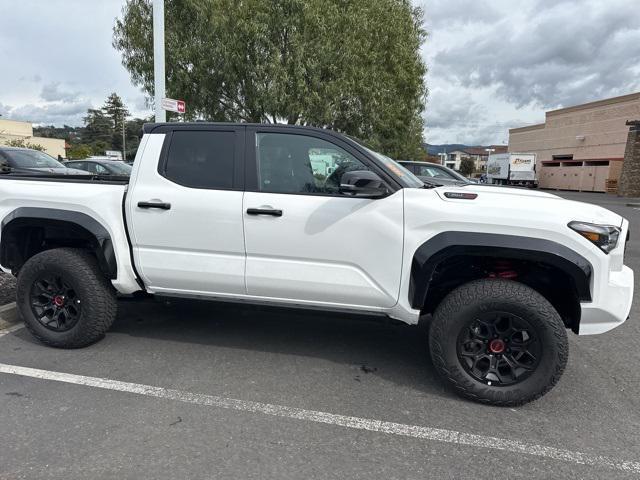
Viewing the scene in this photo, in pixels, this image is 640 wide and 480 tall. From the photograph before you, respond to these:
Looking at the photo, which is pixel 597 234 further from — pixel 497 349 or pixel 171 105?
pixel 171 105

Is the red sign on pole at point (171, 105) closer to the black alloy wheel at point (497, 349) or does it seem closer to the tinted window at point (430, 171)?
the tinted window at point (430, 171)

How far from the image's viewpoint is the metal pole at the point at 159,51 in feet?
28.7

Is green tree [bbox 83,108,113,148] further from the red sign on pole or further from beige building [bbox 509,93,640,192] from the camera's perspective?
the red sign on pole

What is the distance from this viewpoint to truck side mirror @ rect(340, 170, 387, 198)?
321 cm

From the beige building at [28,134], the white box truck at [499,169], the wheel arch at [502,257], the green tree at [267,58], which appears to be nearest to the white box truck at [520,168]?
the white box truck at [499,169]

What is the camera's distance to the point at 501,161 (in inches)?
1810

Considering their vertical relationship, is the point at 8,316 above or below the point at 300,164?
below

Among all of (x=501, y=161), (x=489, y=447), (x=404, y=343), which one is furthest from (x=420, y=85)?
(x=501, y=161)

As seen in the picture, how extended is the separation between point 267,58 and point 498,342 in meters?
13.8

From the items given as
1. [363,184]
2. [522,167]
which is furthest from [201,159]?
[522,167]

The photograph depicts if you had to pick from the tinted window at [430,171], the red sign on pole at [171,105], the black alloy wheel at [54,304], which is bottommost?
the black alloy wheel at [54,304]

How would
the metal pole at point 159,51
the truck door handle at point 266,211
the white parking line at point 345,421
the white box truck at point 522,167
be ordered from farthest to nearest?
the white box truck at point 522,167, the metal pole at point 159,51, the truck door handle at point 266,211, the white parking line at point 345,421

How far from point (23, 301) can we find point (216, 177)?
197 cm

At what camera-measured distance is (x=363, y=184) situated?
321 centimetres
